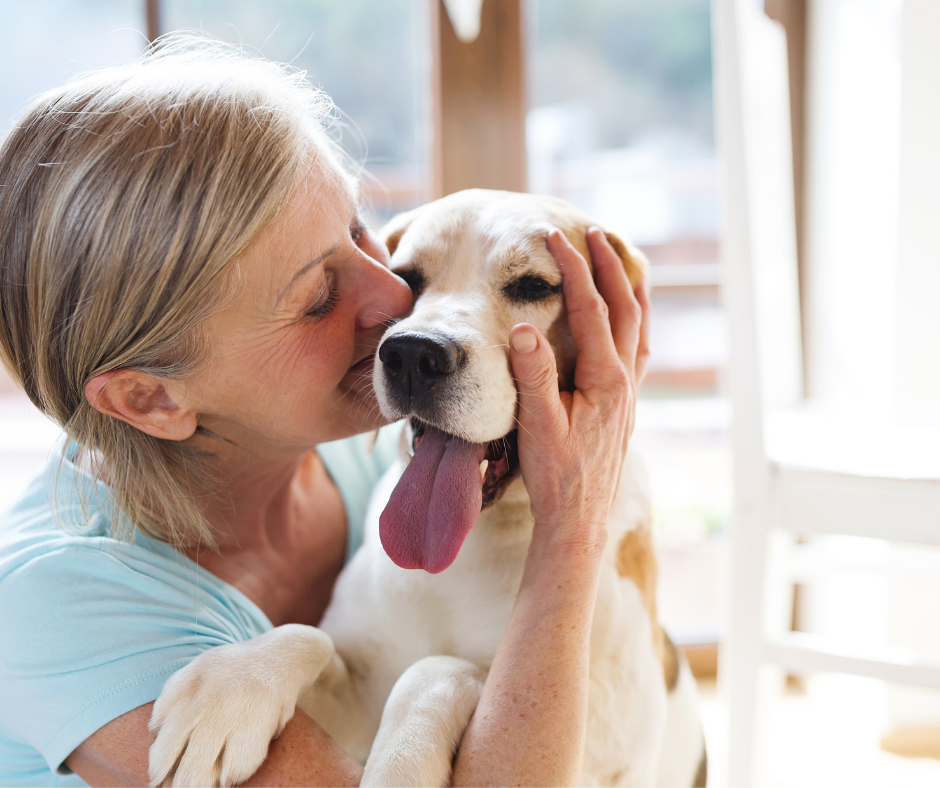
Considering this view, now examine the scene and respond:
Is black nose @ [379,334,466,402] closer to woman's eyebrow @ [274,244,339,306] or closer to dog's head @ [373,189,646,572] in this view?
dog's head @ [373,189,646,572]

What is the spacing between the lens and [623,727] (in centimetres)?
95

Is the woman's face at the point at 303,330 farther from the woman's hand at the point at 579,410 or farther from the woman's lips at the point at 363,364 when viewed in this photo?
the woman's hand at the point at 579,410

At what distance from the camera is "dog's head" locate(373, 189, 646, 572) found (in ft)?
2.95

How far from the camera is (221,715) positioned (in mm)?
774

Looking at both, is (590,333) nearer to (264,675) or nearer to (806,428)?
(264,675)

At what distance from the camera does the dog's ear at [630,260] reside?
3.78 ft

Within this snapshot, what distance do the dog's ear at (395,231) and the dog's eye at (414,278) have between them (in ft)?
0.34

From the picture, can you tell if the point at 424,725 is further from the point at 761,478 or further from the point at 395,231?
the point at 761,478

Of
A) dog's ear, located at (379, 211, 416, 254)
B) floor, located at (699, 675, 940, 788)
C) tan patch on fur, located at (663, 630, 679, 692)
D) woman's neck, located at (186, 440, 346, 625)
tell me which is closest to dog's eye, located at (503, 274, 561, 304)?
dog's ear, located at (379, 211, 416, 254)

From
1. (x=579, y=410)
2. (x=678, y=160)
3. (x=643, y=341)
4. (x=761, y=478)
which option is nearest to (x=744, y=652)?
(x=761, y=478)

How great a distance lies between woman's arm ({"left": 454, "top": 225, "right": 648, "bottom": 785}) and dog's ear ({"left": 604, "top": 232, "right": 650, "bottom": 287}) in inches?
7.1

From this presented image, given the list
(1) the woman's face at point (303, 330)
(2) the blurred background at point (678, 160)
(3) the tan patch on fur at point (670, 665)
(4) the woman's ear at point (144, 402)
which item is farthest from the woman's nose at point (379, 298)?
(2) the blurred background at point (678, 160)

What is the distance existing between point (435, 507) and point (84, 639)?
401mm

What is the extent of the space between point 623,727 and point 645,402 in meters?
1.65
